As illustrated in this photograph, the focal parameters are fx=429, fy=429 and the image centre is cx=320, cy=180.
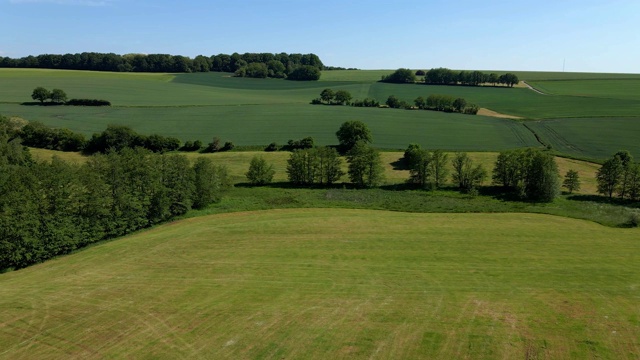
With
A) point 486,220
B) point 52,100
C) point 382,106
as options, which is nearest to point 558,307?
point 486,220

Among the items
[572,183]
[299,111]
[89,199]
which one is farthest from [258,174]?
[299,111]

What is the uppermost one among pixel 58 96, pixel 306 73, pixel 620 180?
pixel 306 73

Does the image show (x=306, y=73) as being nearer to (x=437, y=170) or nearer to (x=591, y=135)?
(x=591, y=135)

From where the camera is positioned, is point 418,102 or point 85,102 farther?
point 418,102

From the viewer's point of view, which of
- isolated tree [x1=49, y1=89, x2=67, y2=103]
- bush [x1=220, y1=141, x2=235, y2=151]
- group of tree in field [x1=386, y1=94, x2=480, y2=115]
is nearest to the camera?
bush [x1=220, y1=141, x2=235, y2=151]

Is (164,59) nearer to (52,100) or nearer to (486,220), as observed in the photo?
(52,100)

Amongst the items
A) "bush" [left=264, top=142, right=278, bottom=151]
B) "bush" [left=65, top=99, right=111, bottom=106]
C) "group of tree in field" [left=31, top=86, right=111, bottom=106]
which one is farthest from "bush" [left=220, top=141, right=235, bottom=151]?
"bush" [left=65, top=99, right=111, bottom=106]

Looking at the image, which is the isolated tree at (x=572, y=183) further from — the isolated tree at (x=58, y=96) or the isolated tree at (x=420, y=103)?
the isolated tree at (x=58, y=96)

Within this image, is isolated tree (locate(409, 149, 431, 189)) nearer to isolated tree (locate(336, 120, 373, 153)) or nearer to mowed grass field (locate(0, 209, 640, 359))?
mowed grass field (locate(0, 209, 640, 359))
